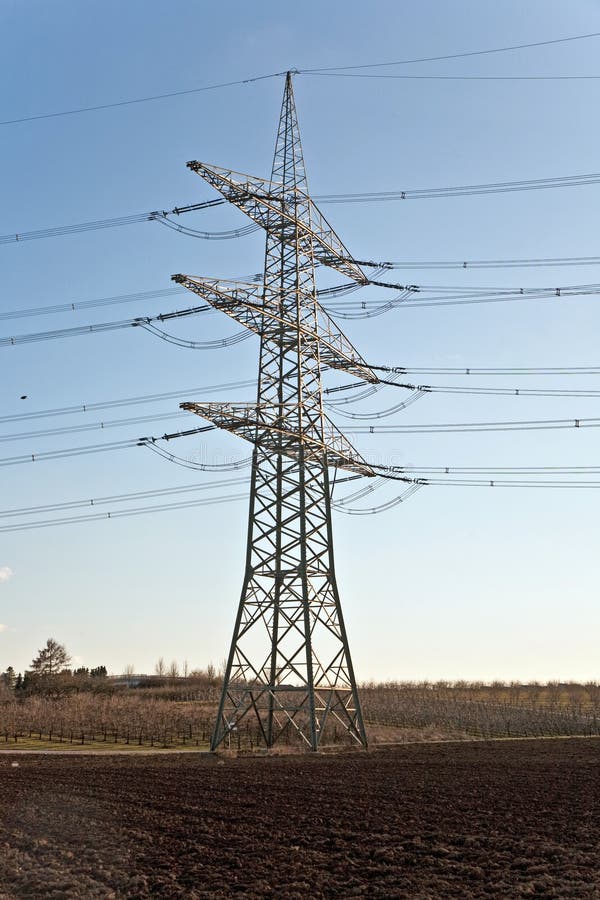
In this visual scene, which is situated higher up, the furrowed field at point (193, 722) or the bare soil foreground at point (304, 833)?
the bare soil foreground at point (304, 833)

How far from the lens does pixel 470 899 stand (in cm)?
1167

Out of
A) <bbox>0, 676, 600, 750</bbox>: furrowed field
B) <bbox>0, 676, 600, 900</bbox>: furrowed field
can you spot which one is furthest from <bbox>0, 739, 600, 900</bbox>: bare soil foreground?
<bbox>0, 676, 600, 750</bbox>: furrowed field

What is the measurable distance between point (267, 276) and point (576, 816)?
81.5 ft

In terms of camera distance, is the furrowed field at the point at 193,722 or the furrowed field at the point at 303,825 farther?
the furrowed field at the point at 193,722

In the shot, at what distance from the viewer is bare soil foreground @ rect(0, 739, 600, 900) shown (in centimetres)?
1285

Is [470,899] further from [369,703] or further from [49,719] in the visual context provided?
[369,703]

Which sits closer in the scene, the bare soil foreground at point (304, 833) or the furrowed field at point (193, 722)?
the bare soil foreground at point (304, 833)

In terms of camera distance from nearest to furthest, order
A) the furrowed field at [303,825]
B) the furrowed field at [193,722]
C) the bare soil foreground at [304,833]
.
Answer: the bare soil foreground at [304,833] → the furrowed field at [303,825] → the furrowed field at [193,722]

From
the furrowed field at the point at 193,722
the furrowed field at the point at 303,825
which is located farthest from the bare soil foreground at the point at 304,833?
the furrowed field at the point at 193,722

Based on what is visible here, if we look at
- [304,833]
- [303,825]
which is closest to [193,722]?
[303,825]

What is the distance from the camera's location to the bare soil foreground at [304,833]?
42.2 feet

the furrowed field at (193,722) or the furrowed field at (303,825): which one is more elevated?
the furrowed field at (303,825)

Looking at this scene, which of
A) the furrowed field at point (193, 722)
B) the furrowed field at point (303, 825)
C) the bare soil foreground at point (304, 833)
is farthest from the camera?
the furrowed field at point (193, 722)

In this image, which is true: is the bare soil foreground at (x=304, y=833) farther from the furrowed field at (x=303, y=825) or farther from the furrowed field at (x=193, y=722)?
the furrowed field at (x=193, y=722)
